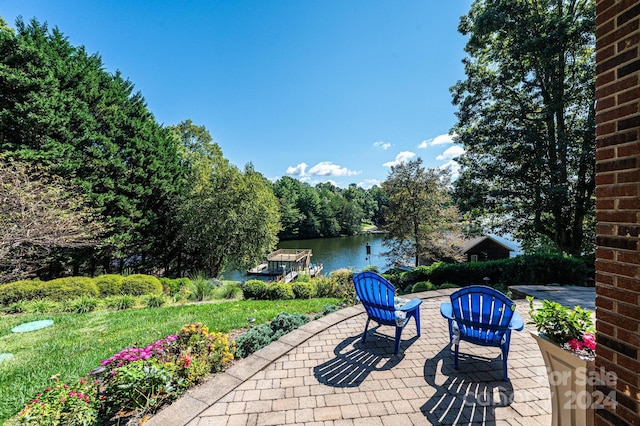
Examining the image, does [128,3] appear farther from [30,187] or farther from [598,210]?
[598,210]

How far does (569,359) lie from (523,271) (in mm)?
6050

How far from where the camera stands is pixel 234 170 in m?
14.5

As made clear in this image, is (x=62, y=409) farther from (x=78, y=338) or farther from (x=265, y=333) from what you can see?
(x=78, y=338)

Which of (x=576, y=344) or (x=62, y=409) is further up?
(x=576, y=344)

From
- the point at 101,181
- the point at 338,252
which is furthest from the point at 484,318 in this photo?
the point at 338,252

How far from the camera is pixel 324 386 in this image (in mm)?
2484

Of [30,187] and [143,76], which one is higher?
[143,76]

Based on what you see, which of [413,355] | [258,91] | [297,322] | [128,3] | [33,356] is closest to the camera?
[413,355]

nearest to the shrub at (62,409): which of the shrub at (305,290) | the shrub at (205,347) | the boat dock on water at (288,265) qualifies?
the shrub at (205,347)

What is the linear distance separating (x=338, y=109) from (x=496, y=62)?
20.3 ft

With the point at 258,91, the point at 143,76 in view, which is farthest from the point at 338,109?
the point at 143,76

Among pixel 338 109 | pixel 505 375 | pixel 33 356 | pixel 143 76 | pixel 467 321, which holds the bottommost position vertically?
pixel 33 356

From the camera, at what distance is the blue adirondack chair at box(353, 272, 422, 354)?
122 inches

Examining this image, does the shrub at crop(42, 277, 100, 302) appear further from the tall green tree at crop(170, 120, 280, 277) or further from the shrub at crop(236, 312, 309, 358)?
the shrub at crop(236, 312, 309, 358)
